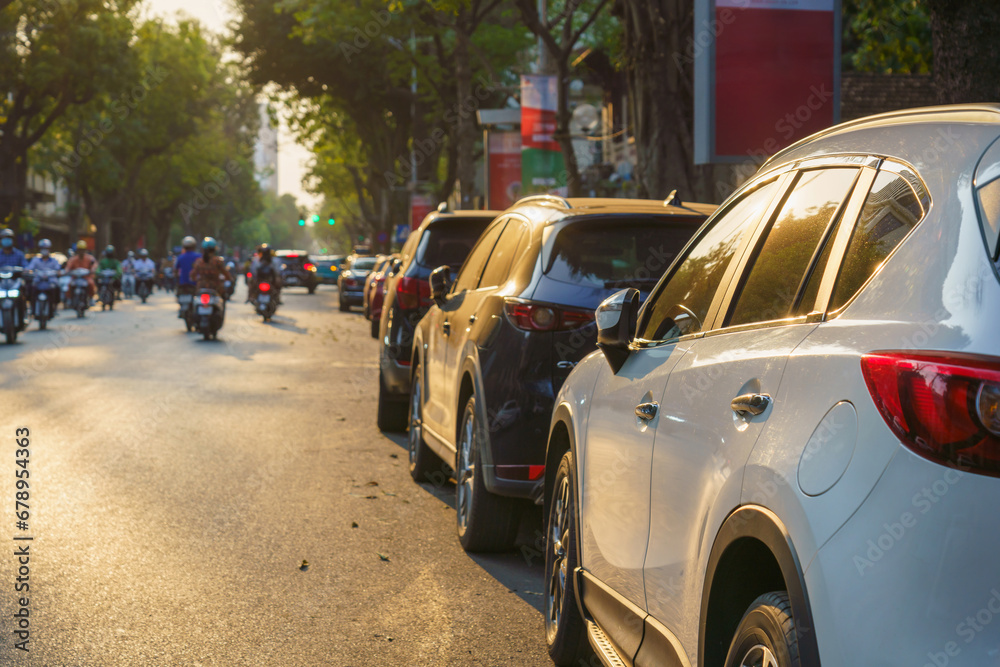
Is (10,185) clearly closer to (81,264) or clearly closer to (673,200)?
(81,264)

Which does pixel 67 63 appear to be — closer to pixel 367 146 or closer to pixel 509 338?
pixel 367 146

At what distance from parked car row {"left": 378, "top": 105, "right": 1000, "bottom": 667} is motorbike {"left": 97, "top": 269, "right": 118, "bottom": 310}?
32.1m

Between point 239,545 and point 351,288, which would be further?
point 351,288

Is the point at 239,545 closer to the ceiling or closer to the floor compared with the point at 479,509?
closer to the floor

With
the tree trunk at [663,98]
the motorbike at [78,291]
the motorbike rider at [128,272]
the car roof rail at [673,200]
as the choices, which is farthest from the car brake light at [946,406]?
the motorbike rider at [128,272]

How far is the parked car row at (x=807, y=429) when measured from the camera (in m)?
2.09

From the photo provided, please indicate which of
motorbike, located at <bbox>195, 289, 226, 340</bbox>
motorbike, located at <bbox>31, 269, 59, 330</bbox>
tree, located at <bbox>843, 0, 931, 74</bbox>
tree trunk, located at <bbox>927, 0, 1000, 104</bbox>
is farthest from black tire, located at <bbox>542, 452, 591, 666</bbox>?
motorbike, located at <bbox>31, 269, 59, 330</bbox>

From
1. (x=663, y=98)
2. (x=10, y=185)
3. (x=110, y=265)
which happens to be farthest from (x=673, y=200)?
(x=10, y=185)

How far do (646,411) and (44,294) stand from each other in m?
22.8

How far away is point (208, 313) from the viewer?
21.3m

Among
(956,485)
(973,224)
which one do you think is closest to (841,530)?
(956,485)

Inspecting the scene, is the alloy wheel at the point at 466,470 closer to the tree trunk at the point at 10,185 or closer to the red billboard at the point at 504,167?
the red billboard at the point at 504,167

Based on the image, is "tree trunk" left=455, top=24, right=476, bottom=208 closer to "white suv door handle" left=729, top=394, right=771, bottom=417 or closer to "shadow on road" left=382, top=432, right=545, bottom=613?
"shadow on road" left=382, top=432, right=545, bottom=613

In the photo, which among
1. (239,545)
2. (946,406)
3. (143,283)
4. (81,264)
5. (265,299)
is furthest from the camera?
(143,283)
